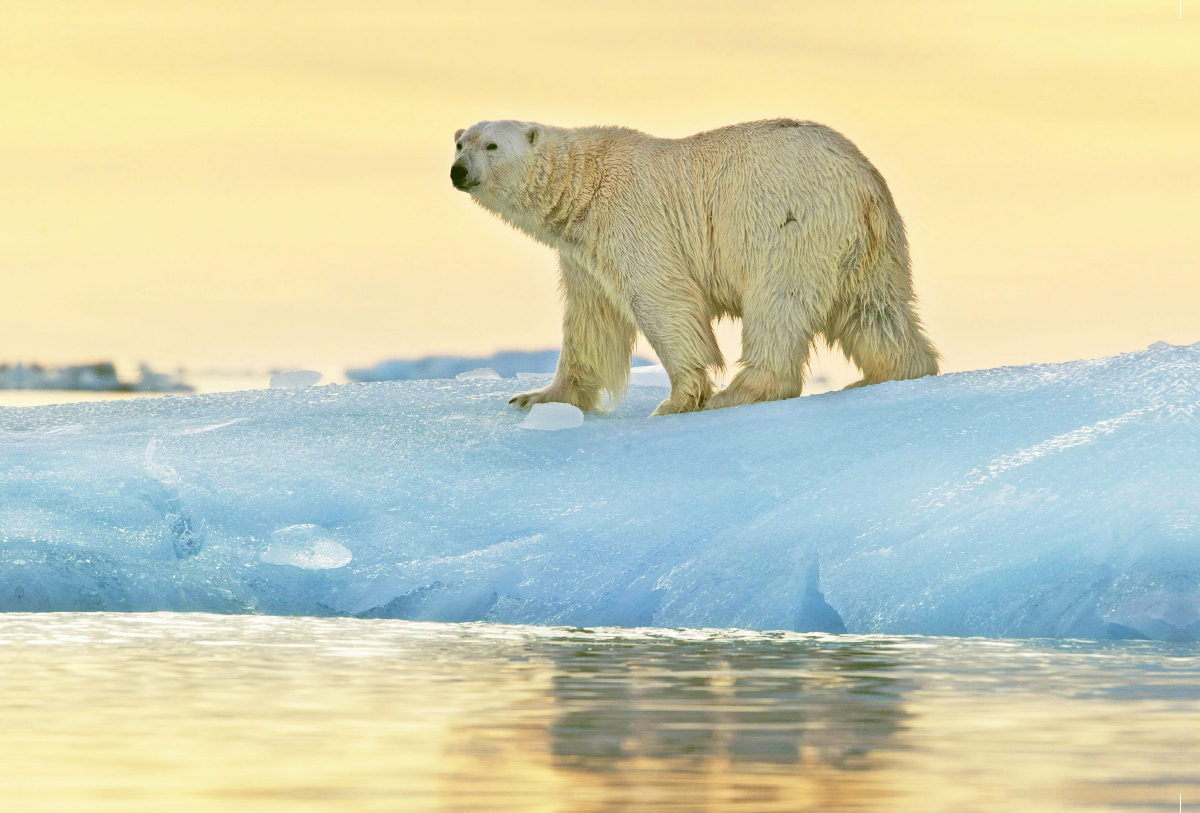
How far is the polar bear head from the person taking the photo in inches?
326

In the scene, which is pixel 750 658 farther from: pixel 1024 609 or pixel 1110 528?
pixel 1110 528

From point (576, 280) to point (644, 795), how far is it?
19.6 feet

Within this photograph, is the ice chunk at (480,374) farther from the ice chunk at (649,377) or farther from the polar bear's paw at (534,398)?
the polar bear's paw at (534,398)

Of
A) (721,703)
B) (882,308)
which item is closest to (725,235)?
(882,308)

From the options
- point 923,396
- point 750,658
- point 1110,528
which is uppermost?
point 923,396

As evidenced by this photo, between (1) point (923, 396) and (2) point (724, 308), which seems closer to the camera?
(1) point (923, 396)

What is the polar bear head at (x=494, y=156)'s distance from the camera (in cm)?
828

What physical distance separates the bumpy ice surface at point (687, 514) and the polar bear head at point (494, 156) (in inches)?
57.3

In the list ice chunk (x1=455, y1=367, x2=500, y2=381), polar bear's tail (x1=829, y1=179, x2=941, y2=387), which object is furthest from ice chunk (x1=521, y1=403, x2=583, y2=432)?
ice chunk (x1=455, y1=367, x2=500, y2=381)

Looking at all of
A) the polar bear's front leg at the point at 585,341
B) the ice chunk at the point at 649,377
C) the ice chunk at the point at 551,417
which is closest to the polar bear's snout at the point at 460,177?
the polar bear's front leg at the point at 585,341

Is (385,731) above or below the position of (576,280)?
below

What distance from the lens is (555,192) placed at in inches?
329

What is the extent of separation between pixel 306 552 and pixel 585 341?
8.77ft

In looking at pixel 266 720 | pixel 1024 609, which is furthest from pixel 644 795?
pixel 1024 609
